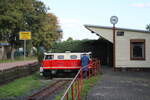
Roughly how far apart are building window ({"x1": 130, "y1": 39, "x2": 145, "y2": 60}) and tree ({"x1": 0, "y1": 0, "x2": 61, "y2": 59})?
31.2 m

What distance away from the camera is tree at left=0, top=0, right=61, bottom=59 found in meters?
53.9

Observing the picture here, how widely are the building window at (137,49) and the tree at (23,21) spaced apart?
3117cm

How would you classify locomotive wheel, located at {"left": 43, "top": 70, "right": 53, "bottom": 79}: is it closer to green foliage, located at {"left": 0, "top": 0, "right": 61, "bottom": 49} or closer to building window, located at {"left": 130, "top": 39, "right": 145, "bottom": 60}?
building window, located at {"left": 130, "top": 39, "right": 145, "bottom": 60}

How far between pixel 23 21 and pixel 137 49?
3734 centimetres

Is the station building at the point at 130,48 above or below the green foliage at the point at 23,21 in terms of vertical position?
below

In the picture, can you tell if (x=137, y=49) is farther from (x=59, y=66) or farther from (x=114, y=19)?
(x=59, y=66)

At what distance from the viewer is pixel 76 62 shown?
2183 cm

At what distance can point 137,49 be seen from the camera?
987 inches

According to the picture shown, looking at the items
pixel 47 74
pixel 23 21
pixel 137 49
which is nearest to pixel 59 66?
pixel 47 74

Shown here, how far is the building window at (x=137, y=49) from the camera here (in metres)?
24.8

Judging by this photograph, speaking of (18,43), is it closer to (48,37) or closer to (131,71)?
(48,37)

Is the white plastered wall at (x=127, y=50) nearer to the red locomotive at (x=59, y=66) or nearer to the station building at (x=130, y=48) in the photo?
the station building at (x=130, y=48)

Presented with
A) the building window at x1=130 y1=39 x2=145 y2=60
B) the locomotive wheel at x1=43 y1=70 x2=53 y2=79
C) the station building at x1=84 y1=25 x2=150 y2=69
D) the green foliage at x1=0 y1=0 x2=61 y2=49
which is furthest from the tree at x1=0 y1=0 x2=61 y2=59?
the locomotive wheel at x1=43 y1=70 x2=53 y2=79

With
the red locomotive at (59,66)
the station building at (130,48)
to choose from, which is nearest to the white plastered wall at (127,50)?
the station building at (130,48)
